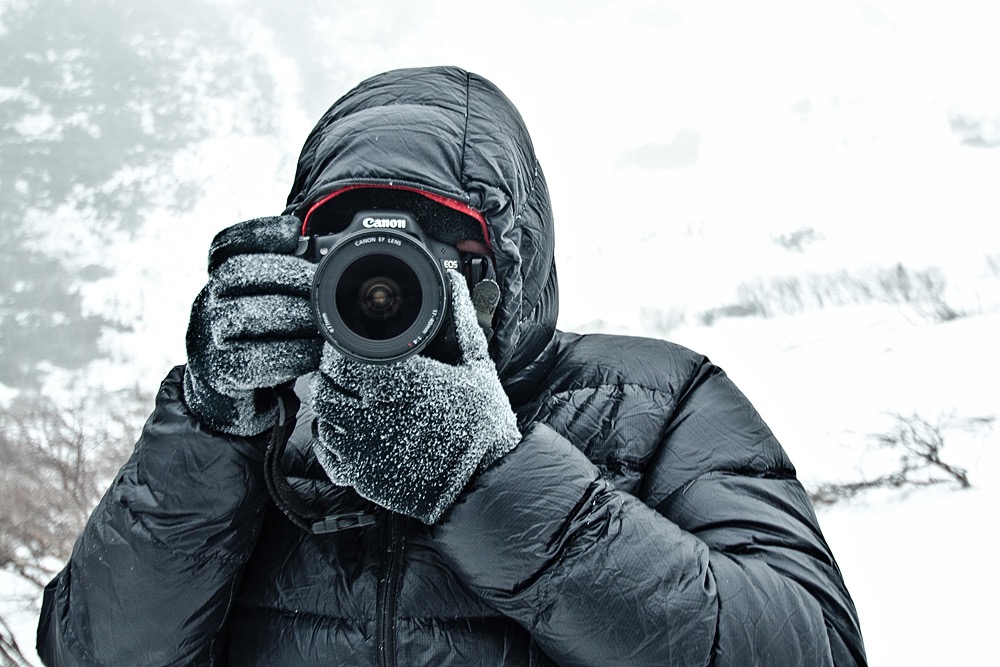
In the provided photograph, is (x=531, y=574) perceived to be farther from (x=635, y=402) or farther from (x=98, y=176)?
(x=98, y=176)

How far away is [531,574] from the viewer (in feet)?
1.48

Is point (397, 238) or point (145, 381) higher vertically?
point (397, 238)

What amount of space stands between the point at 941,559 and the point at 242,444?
2979 millimetres

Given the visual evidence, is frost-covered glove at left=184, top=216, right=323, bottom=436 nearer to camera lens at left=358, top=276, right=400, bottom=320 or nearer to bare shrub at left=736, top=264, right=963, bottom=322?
camera lens at left=358, top=276, right=400, bottom=320

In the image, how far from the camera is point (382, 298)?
478 mm

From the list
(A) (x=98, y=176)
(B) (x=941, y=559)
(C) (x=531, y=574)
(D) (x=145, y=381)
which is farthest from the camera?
(A) (x=98, y=176)

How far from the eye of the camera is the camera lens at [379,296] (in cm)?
45

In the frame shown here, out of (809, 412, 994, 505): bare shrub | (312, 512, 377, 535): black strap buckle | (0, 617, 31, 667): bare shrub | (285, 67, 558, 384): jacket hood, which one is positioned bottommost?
(0, 617, 31, 667): bare shrub

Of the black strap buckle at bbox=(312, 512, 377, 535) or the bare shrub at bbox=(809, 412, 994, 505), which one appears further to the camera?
the bare shrub at bbox=(809, 412, 994, 505)

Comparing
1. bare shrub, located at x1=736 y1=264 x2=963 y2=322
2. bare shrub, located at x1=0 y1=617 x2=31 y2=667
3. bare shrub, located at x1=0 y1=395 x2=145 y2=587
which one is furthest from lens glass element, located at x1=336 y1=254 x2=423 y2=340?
bare shrub, located at x1=736 y1=264 x2=963 y2=322

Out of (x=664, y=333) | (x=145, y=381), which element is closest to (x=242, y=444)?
(x=664, y=333)

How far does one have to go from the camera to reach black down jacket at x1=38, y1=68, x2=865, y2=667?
45 centimetres

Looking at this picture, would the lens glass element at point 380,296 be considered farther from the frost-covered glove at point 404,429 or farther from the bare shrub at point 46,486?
the bare shrub at point 46,486

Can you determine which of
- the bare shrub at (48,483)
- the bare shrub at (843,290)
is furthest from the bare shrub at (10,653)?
the bare shrub at (843,290)
